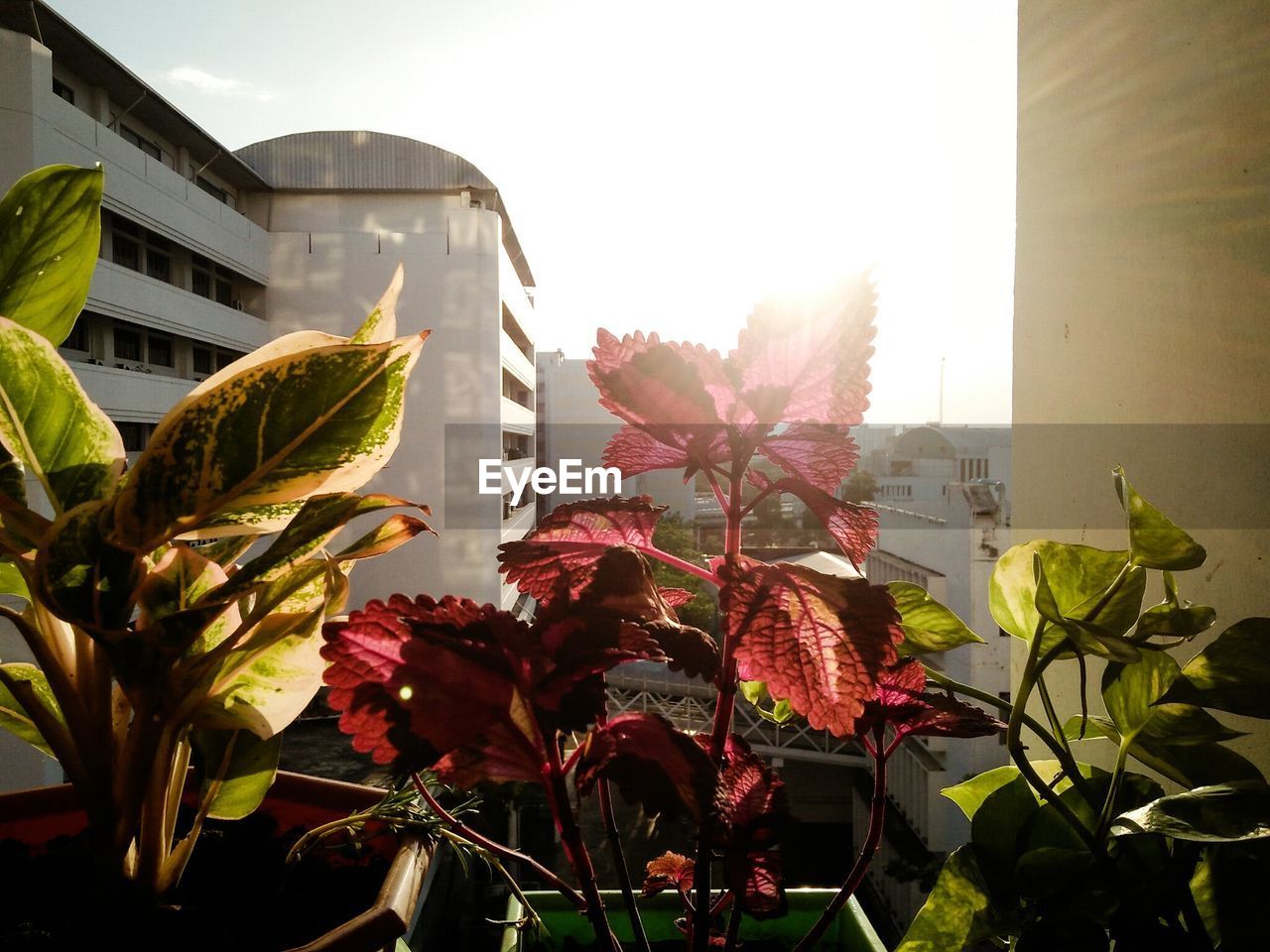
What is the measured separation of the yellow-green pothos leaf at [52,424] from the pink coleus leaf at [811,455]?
0.23 meters

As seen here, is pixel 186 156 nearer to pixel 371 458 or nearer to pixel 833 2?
pixel 833 2

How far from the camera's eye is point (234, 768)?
0.32 m

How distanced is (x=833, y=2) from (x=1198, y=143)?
0.84 meters

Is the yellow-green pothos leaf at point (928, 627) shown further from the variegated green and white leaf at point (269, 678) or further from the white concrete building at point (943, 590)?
the white concrete building at point (943, 590)

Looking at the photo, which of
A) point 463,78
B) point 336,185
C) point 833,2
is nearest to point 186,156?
point 336,185

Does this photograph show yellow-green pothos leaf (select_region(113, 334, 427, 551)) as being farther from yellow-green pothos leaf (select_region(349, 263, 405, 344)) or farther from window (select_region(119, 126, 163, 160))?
window (select_region(119, 126, 163, 160))

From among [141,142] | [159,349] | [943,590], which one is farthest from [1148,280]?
[141,142]

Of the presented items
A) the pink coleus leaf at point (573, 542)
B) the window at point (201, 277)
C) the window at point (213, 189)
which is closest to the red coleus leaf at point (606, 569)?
the pink coleus leaf at point (573, 542)

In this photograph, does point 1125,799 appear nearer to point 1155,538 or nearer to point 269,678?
point 1155,538

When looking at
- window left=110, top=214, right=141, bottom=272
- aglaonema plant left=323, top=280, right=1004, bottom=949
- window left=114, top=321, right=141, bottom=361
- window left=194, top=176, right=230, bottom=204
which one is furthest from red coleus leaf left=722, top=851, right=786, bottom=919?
window left=194, top=176, right=230, bottom=204

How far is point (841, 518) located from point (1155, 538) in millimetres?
100

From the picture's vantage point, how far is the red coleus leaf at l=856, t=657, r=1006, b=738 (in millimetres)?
267

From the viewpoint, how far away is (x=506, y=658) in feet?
0.73

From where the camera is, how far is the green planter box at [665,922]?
14.8 inches
